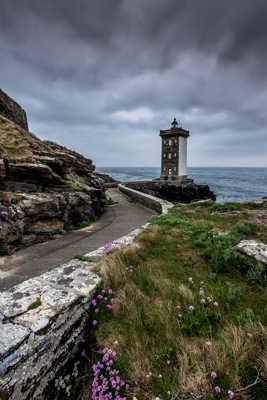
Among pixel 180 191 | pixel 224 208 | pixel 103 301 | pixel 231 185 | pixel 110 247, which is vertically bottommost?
pixel 231 185

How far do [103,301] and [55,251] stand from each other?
3447mm

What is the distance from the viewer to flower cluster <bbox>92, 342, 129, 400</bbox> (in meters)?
1.91

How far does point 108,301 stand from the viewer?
297 centimetres

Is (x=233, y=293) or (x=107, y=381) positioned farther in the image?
(x=233, y=293)

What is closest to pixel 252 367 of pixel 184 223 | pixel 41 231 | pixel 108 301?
pixel 108 301

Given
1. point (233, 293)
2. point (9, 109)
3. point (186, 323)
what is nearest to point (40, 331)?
point (186, 323)

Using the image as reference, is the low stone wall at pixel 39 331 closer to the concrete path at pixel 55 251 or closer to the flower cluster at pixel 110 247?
the flower cluster at pixel 110 247

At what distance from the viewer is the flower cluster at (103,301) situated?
281 cm

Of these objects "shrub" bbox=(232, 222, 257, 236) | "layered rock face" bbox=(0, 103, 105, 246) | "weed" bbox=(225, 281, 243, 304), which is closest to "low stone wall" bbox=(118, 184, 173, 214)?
"layered rock face" bbox=(0, 103, 105, 246)

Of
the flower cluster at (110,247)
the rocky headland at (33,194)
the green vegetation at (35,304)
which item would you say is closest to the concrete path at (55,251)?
the rocky headland at (33,194)

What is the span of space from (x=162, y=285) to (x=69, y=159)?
8.57 m

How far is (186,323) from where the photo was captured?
2.43m

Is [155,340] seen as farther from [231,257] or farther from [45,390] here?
[231,257]

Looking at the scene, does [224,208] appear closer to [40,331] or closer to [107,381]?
[107,381]
